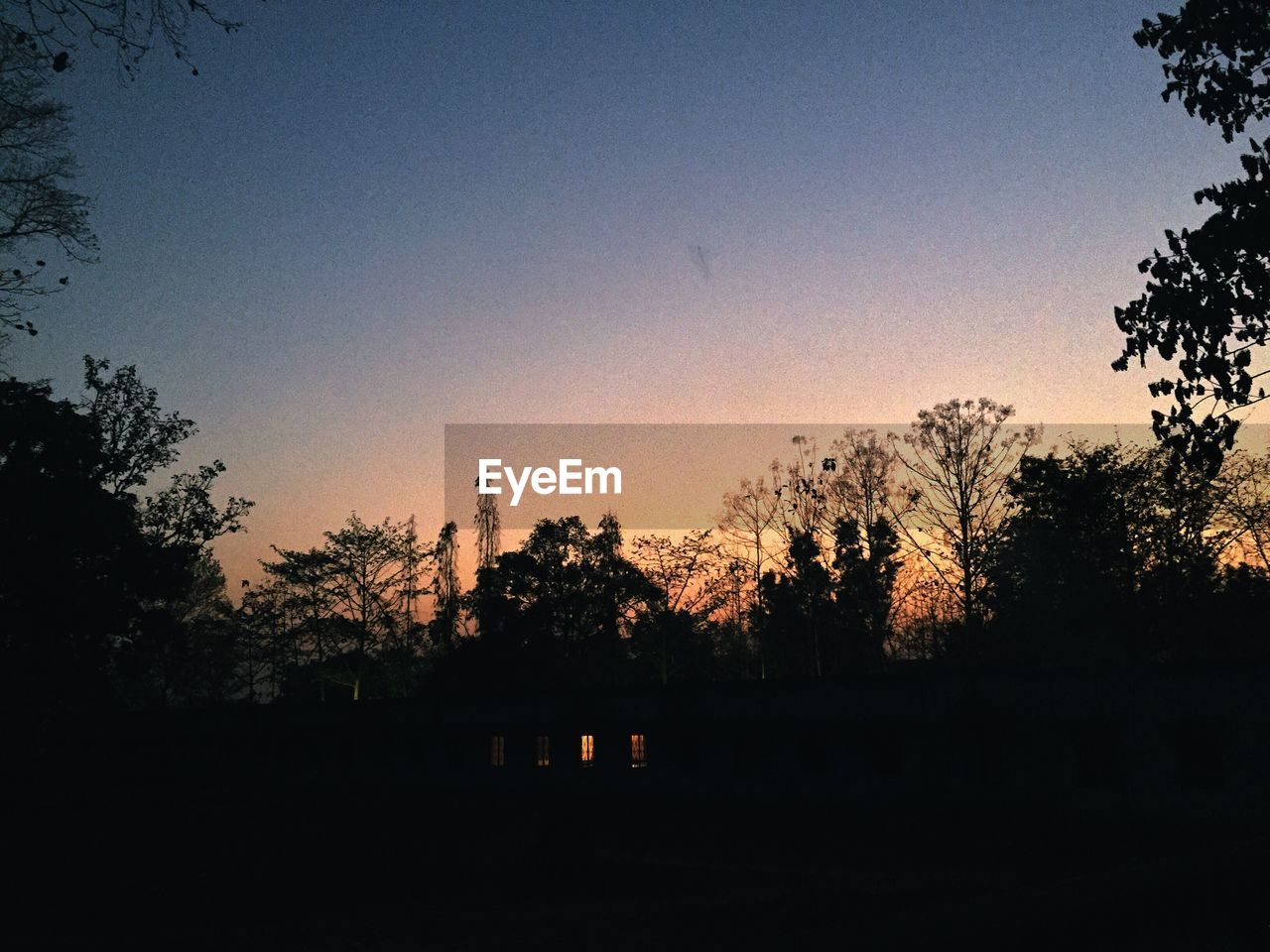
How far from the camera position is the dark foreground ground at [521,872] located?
1526 centimetres

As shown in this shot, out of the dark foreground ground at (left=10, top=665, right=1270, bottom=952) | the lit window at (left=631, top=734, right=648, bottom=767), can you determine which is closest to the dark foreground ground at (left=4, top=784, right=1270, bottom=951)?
the dark foreground ground at (left=10, top=665, right=1270, bottom=952)

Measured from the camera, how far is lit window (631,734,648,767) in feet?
105

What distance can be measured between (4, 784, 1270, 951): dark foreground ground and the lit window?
4.75 feet

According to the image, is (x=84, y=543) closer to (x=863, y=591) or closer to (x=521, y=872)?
(x=521, y=872)

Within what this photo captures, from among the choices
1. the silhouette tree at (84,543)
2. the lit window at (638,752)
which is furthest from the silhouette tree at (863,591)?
the silhouette tree at (84,543)

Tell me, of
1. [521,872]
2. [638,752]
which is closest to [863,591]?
[638,752]

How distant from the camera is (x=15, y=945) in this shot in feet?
48.8

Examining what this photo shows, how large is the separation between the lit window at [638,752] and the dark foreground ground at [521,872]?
1448 millimetres

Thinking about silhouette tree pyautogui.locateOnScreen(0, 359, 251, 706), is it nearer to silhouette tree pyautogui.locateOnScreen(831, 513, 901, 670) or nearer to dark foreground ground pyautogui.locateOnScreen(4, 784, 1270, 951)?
dark foreground ground pyautogui.locateOnScreen(4, 784, 1270, 951)

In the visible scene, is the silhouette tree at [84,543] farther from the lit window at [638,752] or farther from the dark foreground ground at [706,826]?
the lit window at [638,752]

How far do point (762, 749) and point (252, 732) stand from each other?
29302 mm

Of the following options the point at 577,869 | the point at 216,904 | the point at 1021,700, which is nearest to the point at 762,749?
the point at 1021,700

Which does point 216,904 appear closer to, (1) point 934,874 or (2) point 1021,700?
(1) point 934,874

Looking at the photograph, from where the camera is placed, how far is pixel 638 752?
32406mm
